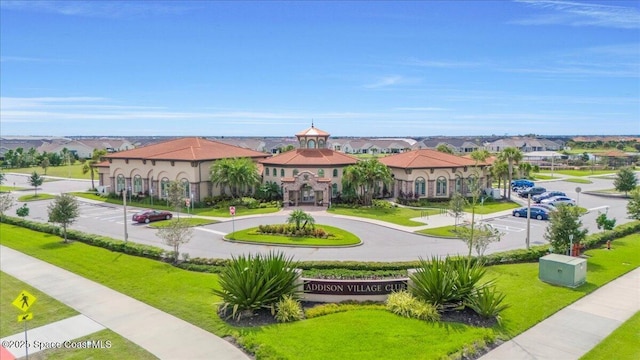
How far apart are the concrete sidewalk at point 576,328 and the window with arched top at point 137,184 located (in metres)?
49.7

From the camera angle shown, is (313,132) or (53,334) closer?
(53,334)

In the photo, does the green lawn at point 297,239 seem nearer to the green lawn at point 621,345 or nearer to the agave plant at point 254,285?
the agave plant at point 254,285

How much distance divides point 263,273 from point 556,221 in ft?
63.7

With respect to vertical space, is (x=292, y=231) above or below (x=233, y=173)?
below

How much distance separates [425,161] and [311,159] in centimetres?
1390

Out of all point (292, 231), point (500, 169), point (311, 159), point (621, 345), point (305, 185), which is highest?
point (311, 159)

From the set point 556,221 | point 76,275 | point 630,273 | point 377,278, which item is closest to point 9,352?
point 76,275

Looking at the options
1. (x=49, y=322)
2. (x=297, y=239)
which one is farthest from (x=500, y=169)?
(x=49, y=322)

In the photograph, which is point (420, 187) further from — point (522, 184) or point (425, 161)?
point (522, 184)

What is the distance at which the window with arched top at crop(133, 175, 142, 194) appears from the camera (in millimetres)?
57256

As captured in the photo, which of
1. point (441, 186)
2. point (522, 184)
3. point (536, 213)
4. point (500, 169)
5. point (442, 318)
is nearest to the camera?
point (442, 318)

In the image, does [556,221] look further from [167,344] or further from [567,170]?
[567,170]

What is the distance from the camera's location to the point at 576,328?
60.8 feet

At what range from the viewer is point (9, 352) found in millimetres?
16875
